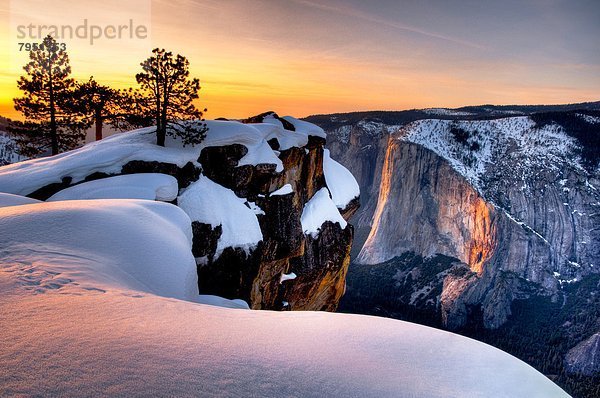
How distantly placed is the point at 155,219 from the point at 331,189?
28.1m

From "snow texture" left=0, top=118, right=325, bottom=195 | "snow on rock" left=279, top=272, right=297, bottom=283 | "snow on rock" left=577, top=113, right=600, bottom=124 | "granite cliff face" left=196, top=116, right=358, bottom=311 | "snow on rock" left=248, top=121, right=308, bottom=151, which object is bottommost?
"snow on rock" left=279, top=272, right=297, bottom=283

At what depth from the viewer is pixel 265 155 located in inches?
905

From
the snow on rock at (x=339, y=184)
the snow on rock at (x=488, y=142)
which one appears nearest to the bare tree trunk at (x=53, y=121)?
the snow on rock at (x=339, y=184)

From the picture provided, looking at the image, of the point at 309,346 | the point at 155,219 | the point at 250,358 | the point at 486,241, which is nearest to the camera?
the point at 250,358

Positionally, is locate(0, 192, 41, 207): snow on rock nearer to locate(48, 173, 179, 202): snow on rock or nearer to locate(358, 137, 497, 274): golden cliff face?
locate(48, 173, 179, 202): snow on rock

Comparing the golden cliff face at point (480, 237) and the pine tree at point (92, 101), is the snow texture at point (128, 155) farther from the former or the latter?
the golden cliff face at point (480, 237)

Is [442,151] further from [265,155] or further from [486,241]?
[265,155]

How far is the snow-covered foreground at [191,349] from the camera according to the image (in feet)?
11.4

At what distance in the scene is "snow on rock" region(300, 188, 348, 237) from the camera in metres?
29.5

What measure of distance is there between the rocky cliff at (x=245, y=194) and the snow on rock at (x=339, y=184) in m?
4.48

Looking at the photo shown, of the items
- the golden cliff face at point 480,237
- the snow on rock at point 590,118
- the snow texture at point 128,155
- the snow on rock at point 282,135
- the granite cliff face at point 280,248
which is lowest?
the golden cliff face at point 480,237

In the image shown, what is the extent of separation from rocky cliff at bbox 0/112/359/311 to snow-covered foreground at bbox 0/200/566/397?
33.9ft

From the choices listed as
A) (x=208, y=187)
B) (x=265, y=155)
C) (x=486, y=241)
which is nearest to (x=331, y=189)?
(x=265, y=155)

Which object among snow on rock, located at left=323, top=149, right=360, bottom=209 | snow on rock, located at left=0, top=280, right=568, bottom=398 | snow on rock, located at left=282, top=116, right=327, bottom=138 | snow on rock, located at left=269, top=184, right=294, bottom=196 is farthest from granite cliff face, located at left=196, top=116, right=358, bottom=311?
snow on rock, located at left=0, top=280, right=568, bottom=398
